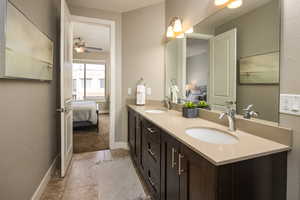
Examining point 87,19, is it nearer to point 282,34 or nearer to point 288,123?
point 282,34

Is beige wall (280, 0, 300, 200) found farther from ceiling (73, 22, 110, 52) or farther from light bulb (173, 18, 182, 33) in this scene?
ceiling (73, 22, 110, 52)

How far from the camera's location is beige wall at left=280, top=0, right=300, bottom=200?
963 mm

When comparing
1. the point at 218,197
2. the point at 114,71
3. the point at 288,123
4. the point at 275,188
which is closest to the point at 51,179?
the point at 114,71

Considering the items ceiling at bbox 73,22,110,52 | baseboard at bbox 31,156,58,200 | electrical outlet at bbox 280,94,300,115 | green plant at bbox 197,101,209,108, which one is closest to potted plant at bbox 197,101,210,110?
green plant at bbox 197,101,209,108

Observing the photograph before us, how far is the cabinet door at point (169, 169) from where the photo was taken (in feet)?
3.80

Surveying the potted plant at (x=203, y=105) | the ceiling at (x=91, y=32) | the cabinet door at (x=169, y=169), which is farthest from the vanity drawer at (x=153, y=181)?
the ceiling at (x=91, y=32)

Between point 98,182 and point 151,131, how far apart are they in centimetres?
102

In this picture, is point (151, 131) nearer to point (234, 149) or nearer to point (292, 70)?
point (234, 149)

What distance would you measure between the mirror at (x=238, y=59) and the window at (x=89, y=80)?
557 cm

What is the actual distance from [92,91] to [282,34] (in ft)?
22.9

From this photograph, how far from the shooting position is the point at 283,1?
1.06m

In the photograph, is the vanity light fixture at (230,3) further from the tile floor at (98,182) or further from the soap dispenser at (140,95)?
the tile floor at (98,182)

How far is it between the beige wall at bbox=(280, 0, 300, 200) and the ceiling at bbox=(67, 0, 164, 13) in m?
2.23

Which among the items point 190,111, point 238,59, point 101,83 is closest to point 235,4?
point 238,59
